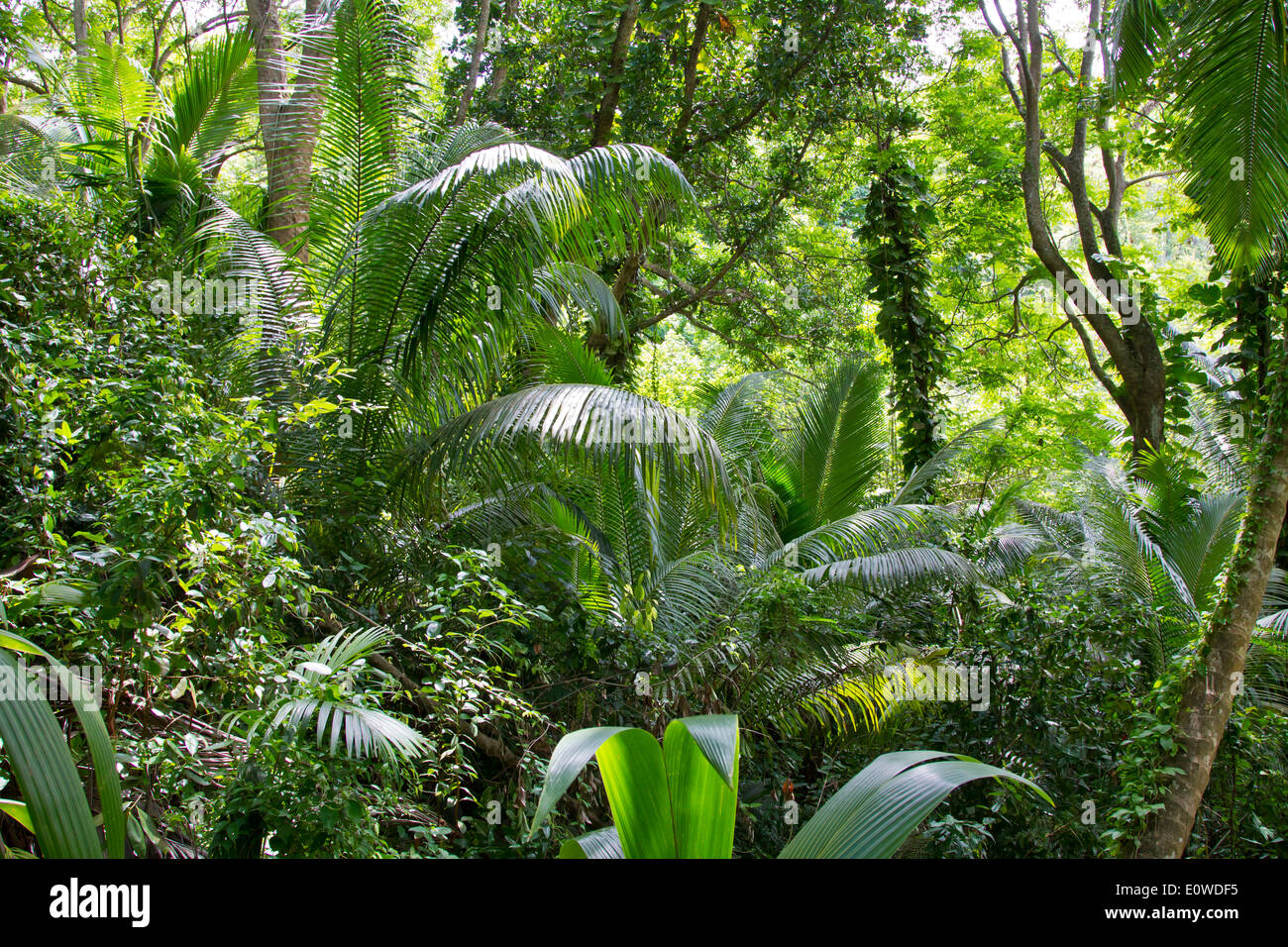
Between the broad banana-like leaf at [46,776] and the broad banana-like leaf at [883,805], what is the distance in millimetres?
1406

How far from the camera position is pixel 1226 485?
8844 mm

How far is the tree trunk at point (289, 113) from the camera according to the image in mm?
5531

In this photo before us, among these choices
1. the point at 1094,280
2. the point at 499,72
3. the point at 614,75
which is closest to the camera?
the point at 614,75

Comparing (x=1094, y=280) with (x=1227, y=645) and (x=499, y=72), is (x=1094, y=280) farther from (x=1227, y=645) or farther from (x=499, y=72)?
(x=1227, y=645)

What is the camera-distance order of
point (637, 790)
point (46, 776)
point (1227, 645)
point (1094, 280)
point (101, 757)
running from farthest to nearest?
point (1094, 280) → point (1227, 645) → point (637, 790) → point (101, 757) → point (46, 776)

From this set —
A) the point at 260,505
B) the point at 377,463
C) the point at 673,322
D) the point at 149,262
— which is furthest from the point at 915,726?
the point at 673,322

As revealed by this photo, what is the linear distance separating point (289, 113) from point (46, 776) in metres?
5.27

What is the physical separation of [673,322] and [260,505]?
16478mm

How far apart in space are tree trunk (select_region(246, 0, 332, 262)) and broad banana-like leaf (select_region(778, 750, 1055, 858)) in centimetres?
507

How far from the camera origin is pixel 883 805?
69.8 inches

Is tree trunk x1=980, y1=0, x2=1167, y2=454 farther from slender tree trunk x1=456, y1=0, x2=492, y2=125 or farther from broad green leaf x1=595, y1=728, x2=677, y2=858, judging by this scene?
broad green leaf x1=595, y1=728, x2=677, y2=858

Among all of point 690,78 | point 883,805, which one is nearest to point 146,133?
point 690,78

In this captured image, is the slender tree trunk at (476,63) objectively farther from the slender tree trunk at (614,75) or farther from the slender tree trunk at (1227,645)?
the slender tree trunk at (1227,645)
